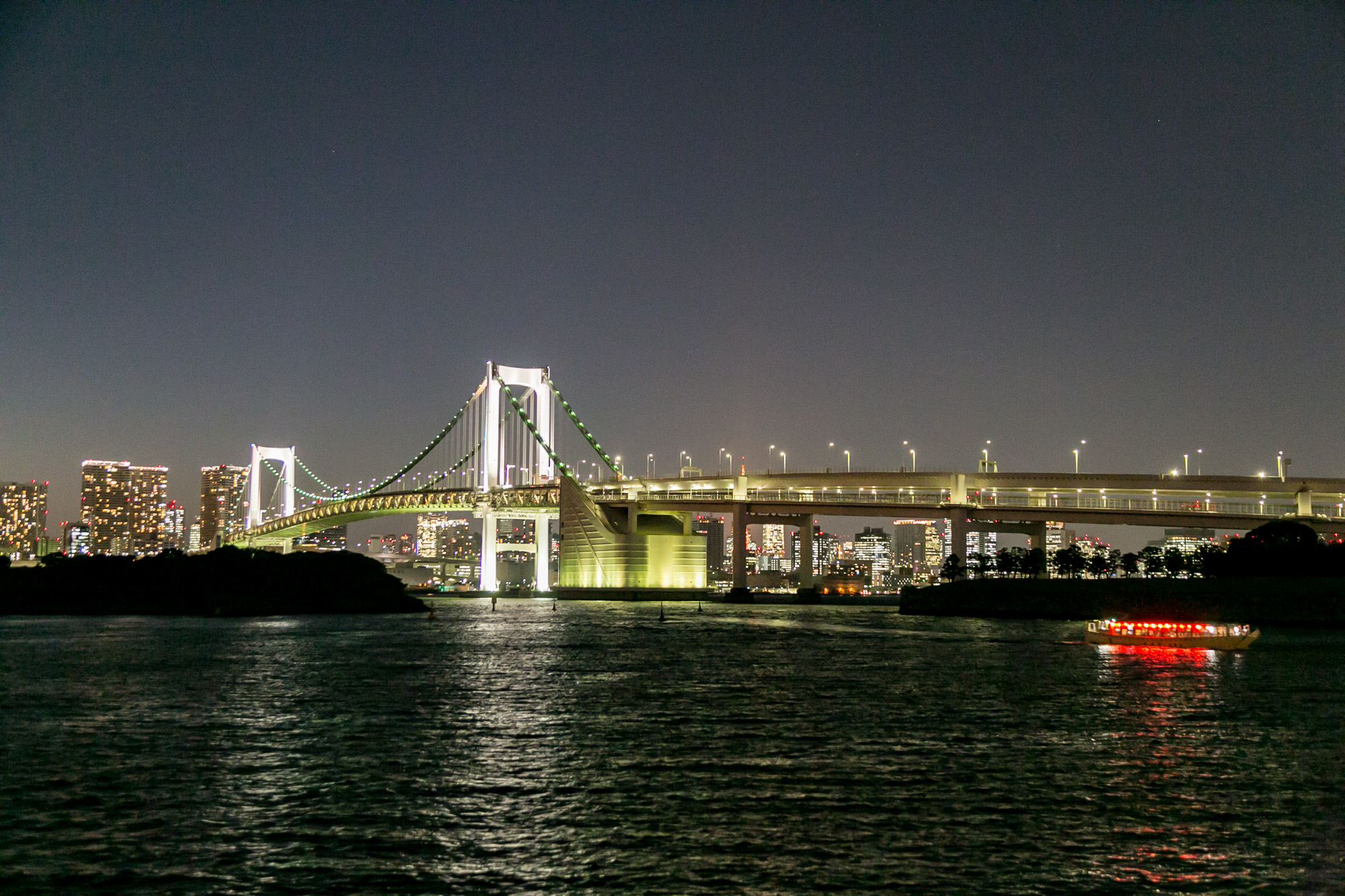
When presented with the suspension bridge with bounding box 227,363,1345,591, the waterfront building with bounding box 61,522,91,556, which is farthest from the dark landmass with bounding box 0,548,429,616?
the waterfront building with bounding box 61,522,91,556

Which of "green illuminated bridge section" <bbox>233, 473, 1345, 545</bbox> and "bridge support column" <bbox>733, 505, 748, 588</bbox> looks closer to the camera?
"green illuminated bridge section" <bbox>233, 473, 1345, 545</bbox>

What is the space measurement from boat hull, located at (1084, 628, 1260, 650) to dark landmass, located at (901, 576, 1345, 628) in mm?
9963

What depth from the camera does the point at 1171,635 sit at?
4431cm

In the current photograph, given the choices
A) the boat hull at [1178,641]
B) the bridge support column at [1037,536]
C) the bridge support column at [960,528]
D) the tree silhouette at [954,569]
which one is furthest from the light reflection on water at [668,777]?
the tree silhouette at [954,569]

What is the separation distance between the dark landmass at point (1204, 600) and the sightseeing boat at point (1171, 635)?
9.80m

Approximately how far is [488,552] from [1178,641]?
65.1m

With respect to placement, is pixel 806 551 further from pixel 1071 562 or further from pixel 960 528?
pixel 960 528

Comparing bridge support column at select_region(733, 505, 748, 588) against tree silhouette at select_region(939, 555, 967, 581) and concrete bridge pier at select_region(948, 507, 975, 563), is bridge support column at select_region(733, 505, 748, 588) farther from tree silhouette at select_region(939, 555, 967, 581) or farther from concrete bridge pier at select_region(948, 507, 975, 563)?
tree silhouette at select_region(939, 555, 967, 581)

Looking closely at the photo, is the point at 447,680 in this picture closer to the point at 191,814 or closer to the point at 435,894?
the point at 191,814

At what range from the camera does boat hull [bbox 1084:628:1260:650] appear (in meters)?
42.0

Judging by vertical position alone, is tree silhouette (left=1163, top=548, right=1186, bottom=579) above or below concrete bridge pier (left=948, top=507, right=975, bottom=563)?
below

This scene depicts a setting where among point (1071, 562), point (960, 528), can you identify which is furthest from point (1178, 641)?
point (1071, 562)

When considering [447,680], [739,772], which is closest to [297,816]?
[739,772]

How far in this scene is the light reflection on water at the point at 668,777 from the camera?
35.3 ft
